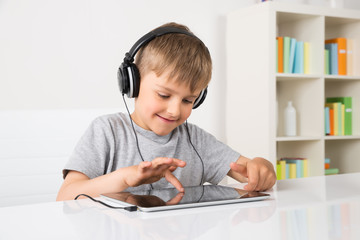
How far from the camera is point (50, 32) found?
2.64m

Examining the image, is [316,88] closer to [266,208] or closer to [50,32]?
[50,32]

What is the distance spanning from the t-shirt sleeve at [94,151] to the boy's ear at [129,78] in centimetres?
14

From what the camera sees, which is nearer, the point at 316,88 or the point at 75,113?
the point at 75,113

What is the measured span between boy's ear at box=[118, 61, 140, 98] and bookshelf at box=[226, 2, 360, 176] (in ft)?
5.20

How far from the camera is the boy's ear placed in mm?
1267

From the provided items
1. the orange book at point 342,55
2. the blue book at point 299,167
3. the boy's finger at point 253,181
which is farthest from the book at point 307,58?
the boy's finger at point 253,181

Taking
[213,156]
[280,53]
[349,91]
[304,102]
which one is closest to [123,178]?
[213,156]

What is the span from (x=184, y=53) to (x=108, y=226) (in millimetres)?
738

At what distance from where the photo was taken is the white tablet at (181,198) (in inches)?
31.1

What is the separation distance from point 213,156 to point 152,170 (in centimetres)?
62

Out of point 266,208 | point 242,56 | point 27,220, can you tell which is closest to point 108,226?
point 27,220

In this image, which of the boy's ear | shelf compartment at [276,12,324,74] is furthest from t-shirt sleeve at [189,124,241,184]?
shelf compartment at [276,12,324,74]

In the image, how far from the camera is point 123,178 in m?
0.99

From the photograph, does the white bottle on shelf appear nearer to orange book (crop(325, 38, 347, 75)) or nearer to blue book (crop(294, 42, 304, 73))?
blue book (crop(294, 42, 304, 73))
